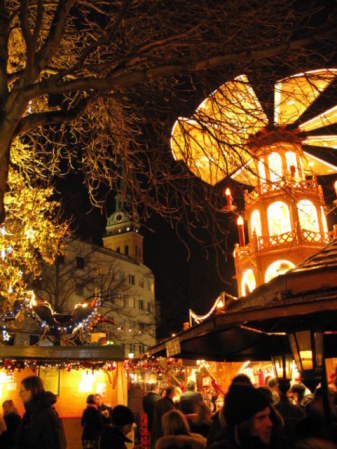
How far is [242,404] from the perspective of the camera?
276 cm

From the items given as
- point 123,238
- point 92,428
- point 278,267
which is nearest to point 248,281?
point 278,267

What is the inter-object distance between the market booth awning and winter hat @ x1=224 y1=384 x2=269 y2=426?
1.30 metres

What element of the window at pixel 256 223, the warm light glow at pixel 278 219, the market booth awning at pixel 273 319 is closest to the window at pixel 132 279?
the window at pixel 256 223

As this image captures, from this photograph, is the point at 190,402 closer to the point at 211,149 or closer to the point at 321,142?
the point at 211,149

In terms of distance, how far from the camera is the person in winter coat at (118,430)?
4.70 metres

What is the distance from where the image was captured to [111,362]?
15.5m

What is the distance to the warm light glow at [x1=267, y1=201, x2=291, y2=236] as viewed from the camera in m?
21.1

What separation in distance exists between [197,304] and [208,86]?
35525mm

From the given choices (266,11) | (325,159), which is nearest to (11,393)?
(266,11)

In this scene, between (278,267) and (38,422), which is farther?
(278,267)

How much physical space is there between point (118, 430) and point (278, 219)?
17600mm

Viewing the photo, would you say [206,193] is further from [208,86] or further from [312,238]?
[312,238]

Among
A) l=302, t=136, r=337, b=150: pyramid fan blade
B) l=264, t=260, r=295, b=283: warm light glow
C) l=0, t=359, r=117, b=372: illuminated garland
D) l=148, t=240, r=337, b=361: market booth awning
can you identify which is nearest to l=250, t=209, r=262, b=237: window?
l=264, t=260, r=295, b=283: warm light glow

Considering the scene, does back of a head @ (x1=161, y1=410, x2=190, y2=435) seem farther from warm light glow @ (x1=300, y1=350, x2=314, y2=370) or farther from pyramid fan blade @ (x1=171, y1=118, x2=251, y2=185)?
pyramid fan blade @ (x1=171, y1=118, x2=251, y2=185)
